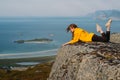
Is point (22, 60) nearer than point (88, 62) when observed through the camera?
No

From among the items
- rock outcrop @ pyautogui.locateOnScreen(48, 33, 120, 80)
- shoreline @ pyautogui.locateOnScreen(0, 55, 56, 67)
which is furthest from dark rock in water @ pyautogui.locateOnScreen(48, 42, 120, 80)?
shoreline @ pyautogui.locateOnScreen(0, 55, 56, 67)

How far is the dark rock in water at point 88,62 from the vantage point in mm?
11094

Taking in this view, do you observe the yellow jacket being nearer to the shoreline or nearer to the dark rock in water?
the dark rock in water

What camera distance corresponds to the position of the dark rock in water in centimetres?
1109

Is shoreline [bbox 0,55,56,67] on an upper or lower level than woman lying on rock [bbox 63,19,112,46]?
lower

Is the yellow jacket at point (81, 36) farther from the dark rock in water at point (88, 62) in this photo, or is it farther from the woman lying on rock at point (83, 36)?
the dark rock in water at point (88, 62)

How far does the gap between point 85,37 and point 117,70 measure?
5860 mm

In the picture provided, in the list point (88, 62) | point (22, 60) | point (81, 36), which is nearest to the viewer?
point (88, 62)

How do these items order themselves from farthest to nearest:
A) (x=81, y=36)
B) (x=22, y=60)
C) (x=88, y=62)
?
(x=22, y=60) < (x=81, y=36) < (x=88, y=62)

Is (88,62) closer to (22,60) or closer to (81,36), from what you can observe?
(81,36)

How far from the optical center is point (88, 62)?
12.1 meters

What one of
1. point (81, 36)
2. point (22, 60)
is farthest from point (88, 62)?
point (22, 60)

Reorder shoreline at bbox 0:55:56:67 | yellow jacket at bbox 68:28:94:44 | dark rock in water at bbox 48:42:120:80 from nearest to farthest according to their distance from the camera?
dark rock in water at bbox 48:42:120:80 < yellow jacket at bbox 68:28:94:44 < shoreline at bbox 0:55:56:67

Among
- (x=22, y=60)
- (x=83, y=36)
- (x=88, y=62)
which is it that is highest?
(x=83, y=36)
